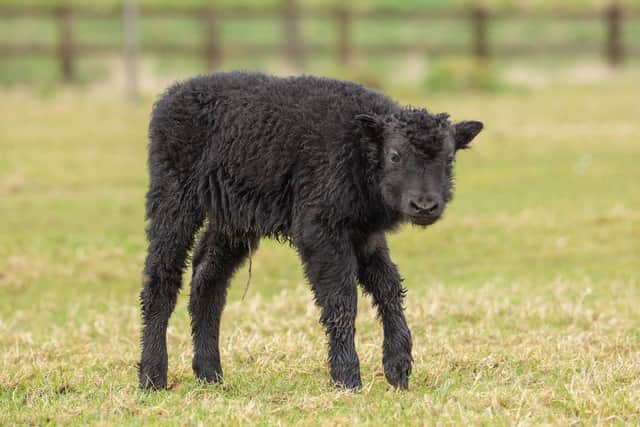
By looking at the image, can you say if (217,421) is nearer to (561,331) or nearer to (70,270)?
(561,331)

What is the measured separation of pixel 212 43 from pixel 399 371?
29.4 metres

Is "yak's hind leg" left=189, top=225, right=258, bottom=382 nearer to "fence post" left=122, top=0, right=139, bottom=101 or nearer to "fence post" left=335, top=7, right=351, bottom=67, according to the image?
"fence post" left=122, top=0, right=139, bottom=101

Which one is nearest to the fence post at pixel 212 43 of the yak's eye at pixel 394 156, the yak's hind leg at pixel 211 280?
the yak's hind leg at pixel 211 280

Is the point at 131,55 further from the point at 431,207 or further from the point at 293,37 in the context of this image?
the point at 431,207

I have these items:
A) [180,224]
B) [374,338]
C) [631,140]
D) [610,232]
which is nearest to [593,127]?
[631,140]

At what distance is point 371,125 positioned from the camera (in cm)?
749

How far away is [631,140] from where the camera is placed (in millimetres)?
22125

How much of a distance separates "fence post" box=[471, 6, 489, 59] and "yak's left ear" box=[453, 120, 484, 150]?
100ft

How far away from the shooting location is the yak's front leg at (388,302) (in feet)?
25.7

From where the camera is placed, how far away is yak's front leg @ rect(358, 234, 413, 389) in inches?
309

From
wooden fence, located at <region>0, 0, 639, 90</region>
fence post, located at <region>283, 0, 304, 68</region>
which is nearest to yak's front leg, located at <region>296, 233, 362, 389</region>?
wooden fence, located at <region>0, 0, 639, 90</region>

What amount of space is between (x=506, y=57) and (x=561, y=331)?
31357 mm

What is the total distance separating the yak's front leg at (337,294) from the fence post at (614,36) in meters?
33.0

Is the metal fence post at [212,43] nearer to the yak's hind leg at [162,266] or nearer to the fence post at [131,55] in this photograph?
the fence post at [131,55]
